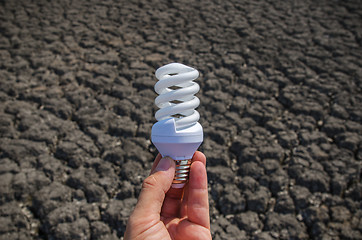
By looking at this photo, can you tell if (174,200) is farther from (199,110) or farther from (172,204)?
(199,110)

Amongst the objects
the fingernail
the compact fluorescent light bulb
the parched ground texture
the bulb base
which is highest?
the compact fluorescent light bulb

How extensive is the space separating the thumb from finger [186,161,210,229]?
0.10m

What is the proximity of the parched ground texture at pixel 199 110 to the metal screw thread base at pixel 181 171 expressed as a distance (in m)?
0.75

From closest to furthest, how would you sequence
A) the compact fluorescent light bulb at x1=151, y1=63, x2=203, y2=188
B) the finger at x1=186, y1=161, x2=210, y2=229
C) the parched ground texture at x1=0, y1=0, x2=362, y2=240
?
the compact fluorescent light bulb at x1=151, y1=63, x2=203, y2=188 < the finger at x1=186, y1=161, x2=210, y2=229 < the parched ground texture at x1=0, y1=0, x2=362, y2=240

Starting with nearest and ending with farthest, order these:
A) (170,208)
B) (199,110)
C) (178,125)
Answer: (178,125) < (170,208) < (199,110)

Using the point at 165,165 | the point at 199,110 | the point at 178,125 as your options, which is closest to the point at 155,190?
the point at 165,165

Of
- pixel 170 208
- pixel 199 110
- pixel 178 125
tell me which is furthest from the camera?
pixel 199 110

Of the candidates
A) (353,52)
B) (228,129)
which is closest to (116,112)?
(228,129)

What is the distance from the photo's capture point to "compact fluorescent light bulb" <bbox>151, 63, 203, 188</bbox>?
92cm

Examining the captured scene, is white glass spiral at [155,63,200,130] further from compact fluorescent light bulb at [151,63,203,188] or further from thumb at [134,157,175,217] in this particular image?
thumb at [134,157,175,217]

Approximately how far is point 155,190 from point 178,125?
0.66 feet

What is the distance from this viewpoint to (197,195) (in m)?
1.03

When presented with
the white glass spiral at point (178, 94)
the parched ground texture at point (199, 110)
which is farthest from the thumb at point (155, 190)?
the parched ground texture at point (199, 110)

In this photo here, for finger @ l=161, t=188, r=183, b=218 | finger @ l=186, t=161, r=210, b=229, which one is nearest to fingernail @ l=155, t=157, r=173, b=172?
finger @ l=186, t=161, r=210, b=229
